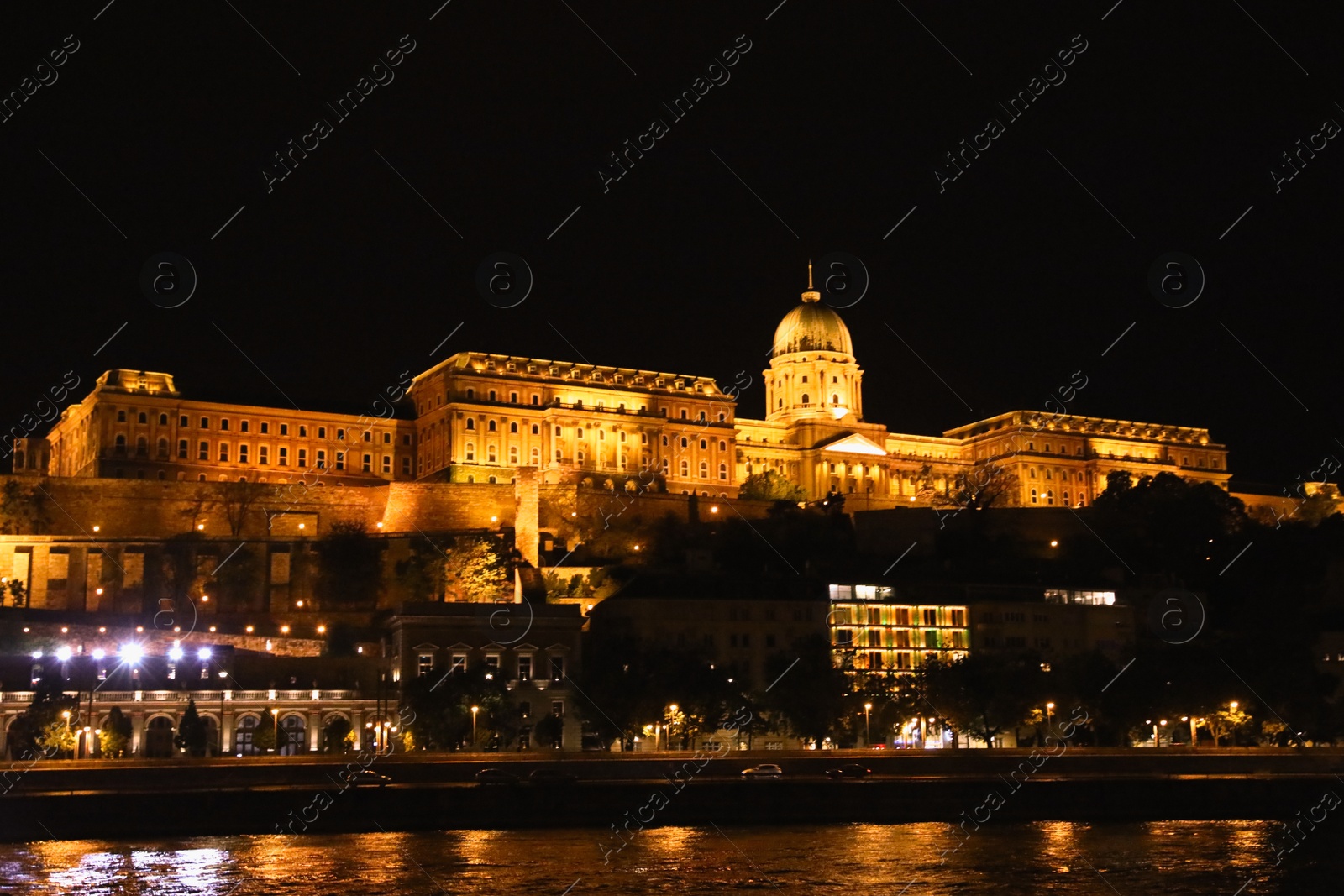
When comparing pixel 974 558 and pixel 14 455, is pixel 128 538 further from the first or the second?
pixel 974 558

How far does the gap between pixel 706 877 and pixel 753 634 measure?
3506cm

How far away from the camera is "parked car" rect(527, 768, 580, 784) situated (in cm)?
5238

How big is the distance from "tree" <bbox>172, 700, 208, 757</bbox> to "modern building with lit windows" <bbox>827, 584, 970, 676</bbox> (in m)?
26.8

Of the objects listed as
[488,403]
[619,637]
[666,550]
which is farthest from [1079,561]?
[488,403]

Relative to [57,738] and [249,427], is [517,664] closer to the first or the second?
[57,738]

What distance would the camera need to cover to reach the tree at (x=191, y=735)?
64062 mm

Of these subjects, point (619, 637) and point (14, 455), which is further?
point (14, 455)

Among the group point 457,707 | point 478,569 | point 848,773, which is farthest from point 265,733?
point 848,773

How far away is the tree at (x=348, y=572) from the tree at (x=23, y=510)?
46.8ft

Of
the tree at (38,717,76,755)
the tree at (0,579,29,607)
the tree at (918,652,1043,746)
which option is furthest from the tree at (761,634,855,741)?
the tree at (0,579,29,607)

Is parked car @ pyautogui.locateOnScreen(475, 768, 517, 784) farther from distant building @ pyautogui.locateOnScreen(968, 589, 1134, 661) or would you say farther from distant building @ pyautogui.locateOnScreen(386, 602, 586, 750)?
distant building @ pyautogui.locateOnScreen(968, 589, 1134, 661)

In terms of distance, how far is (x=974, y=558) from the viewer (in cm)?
9631

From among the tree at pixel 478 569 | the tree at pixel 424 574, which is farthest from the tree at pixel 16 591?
the tree at pixel 478 569

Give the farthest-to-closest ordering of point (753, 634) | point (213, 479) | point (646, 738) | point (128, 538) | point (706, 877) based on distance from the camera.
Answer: point (213, 479) < point (128, 538) < point (753, 634) < point (646, 738) < point (706, 877)
